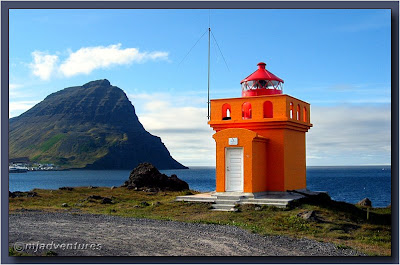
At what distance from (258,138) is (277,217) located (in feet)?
11.3

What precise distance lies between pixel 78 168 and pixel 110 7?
483 feet

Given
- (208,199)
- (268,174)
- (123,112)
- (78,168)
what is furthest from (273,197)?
(123,112)

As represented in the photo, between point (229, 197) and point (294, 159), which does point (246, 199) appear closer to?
point (229, 197)

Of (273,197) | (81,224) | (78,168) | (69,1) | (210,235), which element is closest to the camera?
(69,1)

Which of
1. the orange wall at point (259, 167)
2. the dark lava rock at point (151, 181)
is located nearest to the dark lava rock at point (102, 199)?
the dark lava rock at point (151, 181)

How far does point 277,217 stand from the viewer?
Result: 14539 millimetres

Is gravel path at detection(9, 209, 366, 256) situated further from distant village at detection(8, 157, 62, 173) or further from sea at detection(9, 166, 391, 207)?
distant village at detection(8, 157, 62, 173)

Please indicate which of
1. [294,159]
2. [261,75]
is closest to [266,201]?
[294,159]

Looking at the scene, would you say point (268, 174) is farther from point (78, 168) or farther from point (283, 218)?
point (78, 168)

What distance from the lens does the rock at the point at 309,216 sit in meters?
14.2

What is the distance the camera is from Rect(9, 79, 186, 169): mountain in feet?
481

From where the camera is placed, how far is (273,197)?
1684 centimetres

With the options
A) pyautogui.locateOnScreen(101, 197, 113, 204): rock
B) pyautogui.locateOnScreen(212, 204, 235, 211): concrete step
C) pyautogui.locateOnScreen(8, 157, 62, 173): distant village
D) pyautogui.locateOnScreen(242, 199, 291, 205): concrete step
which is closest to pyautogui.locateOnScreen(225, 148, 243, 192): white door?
pyautogui.locateOnScreen(242, 199, 291, 205): concrete step

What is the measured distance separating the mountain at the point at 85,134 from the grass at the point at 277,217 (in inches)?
4785
